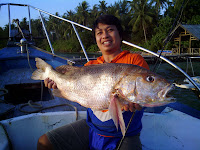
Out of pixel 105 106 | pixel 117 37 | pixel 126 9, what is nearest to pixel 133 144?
pixel 105 106

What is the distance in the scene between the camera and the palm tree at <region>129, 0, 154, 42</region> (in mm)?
35688

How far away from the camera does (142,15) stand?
35812mm

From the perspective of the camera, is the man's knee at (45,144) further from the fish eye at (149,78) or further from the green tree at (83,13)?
the green tree at (83,13)

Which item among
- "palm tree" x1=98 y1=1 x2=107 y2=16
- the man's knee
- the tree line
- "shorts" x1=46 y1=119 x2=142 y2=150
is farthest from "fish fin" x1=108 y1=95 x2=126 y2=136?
"palm tree" x1=98 y1=1 x2=107 y2=16

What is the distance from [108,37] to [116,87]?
775 millimetres

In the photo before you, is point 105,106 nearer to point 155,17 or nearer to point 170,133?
point 170,133

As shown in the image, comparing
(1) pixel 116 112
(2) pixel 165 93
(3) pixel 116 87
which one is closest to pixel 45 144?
(1) pixel 116 112

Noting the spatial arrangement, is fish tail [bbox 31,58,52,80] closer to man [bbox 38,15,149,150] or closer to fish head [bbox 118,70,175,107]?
man [bbox 38,15,149,150]

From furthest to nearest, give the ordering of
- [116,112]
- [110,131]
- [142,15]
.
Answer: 1. [142,15]
2. [110,131]
3. [116,112]

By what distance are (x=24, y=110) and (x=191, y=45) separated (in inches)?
1261

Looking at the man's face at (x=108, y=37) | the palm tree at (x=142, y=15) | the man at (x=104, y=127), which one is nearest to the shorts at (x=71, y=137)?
the man at (x=104, y=127)

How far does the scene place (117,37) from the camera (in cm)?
204

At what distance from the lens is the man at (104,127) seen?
1772mm

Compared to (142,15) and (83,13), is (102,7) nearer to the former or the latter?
(83,13)
